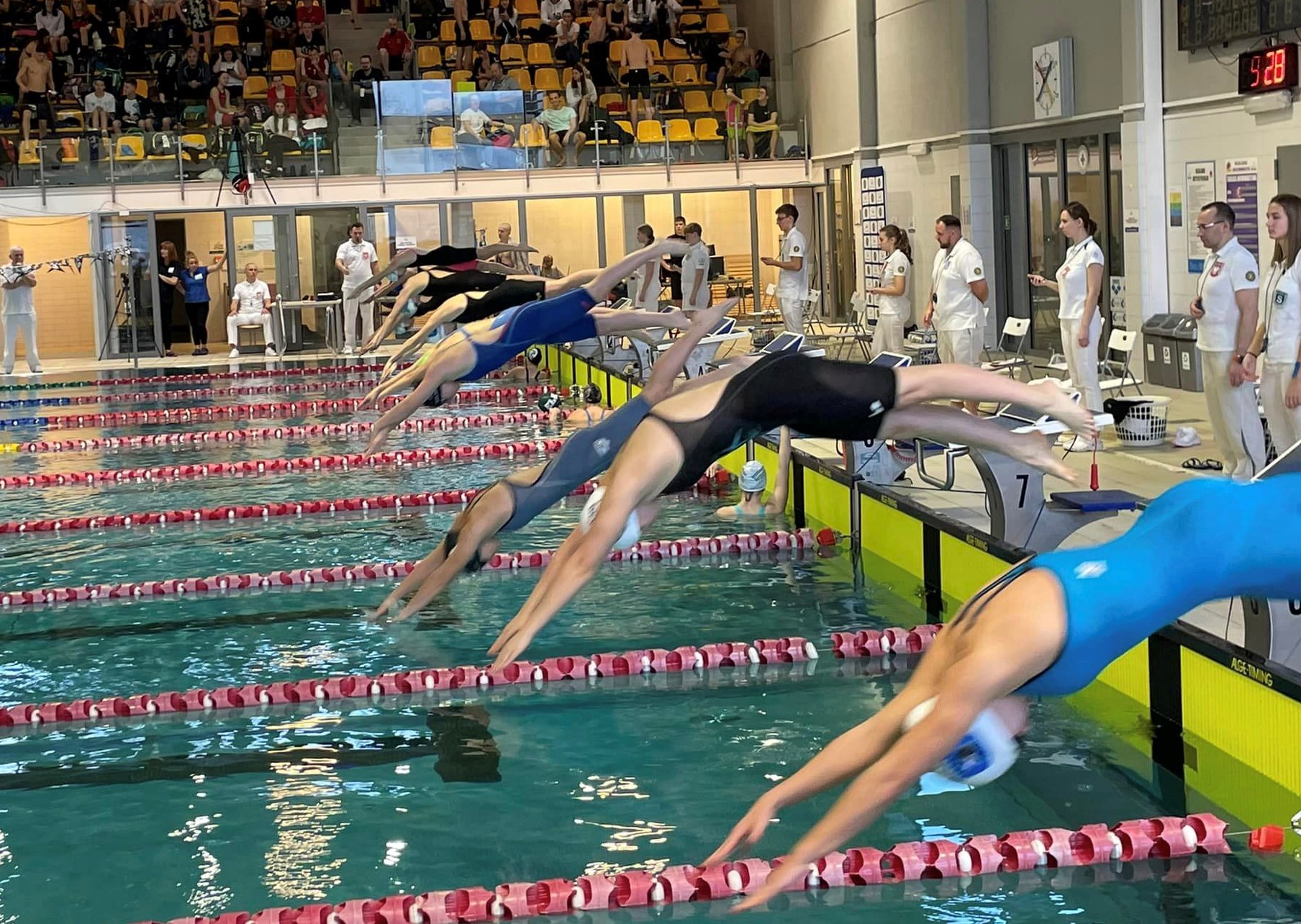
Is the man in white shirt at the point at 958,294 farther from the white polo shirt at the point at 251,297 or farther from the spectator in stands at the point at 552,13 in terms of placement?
the spectator in stands at the point at 552,13

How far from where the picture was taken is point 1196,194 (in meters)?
13.3

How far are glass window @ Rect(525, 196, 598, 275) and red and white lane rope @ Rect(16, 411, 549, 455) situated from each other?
1069 centimetres

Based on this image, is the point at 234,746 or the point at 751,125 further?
the point at 751,125

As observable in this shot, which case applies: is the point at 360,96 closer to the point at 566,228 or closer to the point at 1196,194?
the point at 566,228

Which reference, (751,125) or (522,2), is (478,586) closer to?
(751,125)

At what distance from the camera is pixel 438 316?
33.4 ft

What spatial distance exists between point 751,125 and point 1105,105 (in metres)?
9.99

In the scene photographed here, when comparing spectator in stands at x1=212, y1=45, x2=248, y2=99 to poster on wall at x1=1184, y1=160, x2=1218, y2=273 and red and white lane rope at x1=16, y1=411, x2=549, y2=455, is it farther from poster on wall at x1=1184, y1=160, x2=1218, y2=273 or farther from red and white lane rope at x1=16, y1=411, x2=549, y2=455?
poster on wall at x1=1184, y1=160, x2=1218, y2=273

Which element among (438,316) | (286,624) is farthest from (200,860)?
(438,316)

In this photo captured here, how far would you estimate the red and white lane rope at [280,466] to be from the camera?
11820mm

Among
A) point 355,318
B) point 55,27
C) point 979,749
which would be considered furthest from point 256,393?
point 979,749

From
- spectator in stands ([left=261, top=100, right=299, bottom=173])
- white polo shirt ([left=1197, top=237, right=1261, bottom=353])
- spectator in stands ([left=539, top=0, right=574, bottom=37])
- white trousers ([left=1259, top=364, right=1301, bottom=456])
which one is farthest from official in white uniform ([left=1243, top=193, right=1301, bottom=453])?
spectator in stands ([left=539, top=0, right=574, bottom=37])

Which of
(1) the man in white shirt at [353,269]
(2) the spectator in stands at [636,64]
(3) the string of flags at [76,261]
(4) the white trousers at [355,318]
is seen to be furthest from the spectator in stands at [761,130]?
(3) the string of flags at [76,261]

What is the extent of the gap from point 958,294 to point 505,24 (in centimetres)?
1706
